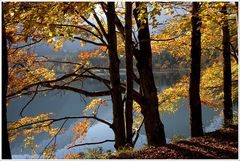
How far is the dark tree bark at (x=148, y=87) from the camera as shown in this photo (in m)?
9.65

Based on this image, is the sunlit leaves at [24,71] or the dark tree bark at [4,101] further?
the sunlit leaves at [24,71]

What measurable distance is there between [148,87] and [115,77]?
3.43 feet

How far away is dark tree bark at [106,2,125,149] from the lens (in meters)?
9.09

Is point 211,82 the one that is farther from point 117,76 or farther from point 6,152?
point 6,152

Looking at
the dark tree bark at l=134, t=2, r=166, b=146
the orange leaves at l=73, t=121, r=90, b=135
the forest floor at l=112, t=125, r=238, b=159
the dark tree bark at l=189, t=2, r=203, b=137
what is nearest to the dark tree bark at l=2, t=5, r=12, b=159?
the forest floor at l=112, t=125, r=238, b=159

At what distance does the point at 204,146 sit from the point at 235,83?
9.70 m

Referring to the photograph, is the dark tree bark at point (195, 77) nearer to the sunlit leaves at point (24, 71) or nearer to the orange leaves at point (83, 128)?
the sunlit leaves at point (24, 71)

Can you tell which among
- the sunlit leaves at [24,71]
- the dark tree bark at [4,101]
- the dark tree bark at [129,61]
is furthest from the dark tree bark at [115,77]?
the dark tree bark at [4,101]

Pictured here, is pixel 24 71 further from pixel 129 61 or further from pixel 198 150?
pixel 198 150

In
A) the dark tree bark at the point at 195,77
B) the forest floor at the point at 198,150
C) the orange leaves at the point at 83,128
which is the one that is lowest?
the orange leaves at the point at 83,128

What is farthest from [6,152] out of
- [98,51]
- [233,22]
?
[233,22]

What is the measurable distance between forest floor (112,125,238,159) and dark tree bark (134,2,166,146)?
2.06m

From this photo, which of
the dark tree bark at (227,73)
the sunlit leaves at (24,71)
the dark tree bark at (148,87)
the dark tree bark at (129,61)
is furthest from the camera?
the dark tree bark at (227,73)

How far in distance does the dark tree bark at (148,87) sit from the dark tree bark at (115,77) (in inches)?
26.6
